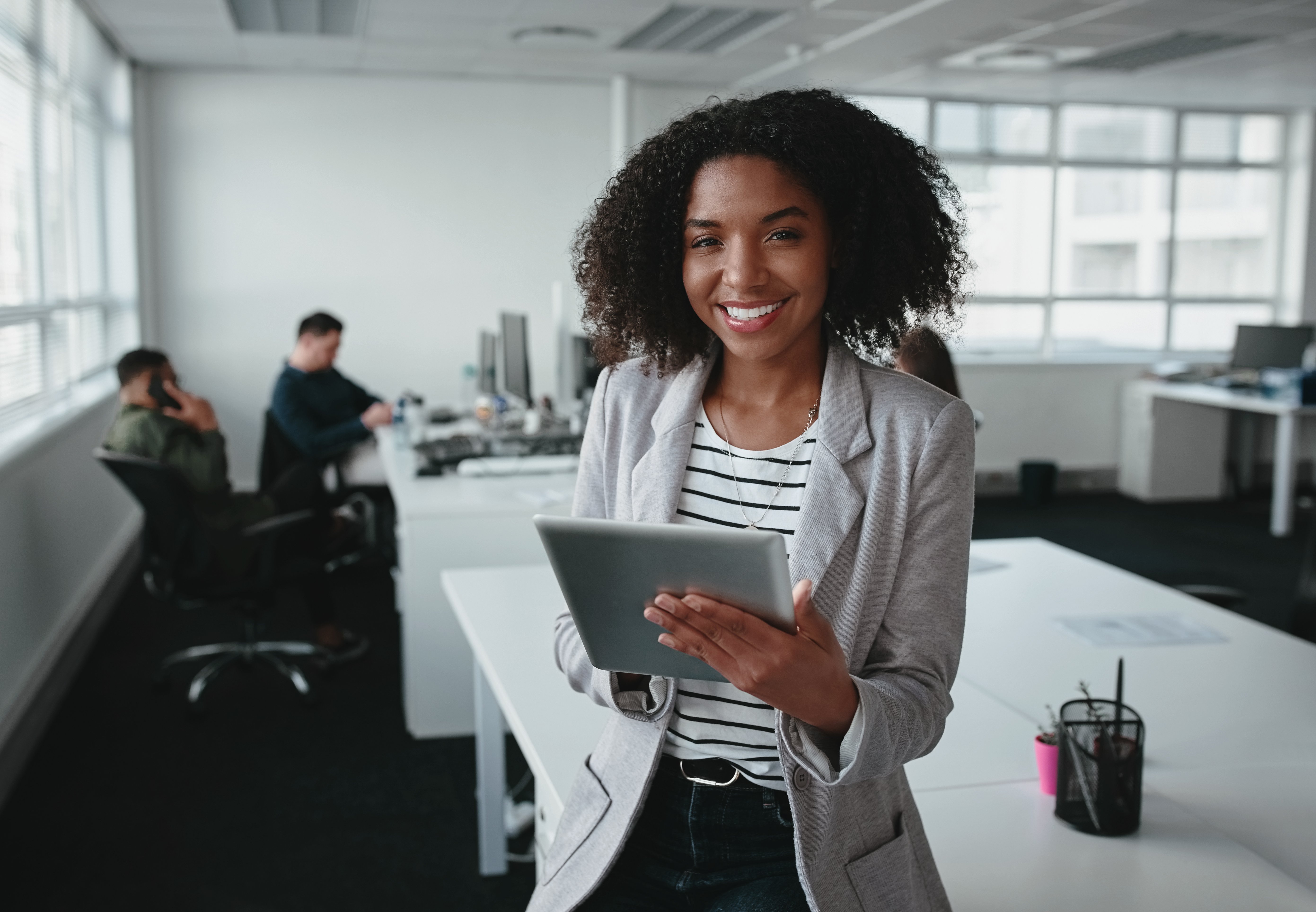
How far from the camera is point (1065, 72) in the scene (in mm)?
6738

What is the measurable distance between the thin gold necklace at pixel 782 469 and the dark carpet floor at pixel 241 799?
5.45ft

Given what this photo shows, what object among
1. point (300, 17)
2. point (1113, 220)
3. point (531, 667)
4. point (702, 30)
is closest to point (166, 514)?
point (531, 667)

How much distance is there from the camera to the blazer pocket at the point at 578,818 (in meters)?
1.27

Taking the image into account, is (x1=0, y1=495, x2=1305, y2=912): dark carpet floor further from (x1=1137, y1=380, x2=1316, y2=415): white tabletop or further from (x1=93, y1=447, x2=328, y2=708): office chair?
(x1=1137, y1=380, x2=1316, y2=415): white tabletop

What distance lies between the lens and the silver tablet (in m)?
0.96

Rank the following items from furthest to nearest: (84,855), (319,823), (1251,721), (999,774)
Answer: (319,823), (84,855), (1251,721), (999,774)

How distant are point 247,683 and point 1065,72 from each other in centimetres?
572

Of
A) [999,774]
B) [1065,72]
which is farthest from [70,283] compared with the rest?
[1065,72]

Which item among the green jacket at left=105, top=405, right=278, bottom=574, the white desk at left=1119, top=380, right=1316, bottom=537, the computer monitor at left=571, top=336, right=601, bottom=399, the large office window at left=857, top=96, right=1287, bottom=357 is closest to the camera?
the green jacket at left=105, top=405, right=278, bottom=574

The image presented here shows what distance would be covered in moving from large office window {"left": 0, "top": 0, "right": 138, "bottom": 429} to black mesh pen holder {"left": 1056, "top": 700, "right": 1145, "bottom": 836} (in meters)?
3.68

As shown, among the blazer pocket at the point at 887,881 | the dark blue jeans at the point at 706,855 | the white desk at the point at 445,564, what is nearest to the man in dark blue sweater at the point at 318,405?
the white desk at the point at 445,564

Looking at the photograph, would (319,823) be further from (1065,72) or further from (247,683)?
(1065,72)

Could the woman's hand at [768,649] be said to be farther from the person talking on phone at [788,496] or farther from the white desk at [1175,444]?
the white desk at [1175,444]

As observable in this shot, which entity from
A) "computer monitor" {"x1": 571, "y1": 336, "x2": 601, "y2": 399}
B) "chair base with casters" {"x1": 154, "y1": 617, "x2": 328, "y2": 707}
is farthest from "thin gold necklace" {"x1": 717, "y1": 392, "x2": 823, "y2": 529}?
"computer monitor" {"x1": 571, "y1": 336, "x2": 601, "y2": 399}
